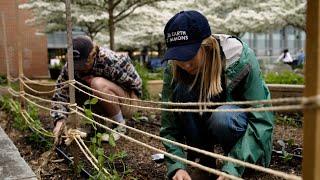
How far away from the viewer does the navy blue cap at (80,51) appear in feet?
10.4

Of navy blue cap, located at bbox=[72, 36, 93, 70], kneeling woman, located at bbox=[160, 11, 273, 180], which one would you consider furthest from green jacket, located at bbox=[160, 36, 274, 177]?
navy blue cap, located at bbox=[72, 36, 93, 70]

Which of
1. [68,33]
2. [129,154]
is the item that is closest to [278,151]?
[129,154]

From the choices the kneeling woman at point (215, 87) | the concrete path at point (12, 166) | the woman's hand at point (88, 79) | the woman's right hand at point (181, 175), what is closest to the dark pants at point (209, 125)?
the kneeling woman at point (215, 87)

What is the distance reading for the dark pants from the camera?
2078 millimetres

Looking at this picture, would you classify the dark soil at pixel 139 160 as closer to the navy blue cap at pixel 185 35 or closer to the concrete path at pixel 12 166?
the concrete path at pixel 12 166

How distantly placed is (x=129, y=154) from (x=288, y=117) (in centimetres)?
243

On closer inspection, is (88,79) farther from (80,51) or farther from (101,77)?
(80,51)

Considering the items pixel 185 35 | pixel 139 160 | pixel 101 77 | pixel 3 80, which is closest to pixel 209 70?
pixel 185 35

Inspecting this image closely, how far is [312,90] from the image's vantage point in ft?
3.03

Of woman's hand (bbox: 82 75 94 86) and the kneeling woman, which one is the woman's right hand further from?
woman's hand (bbox: 82 75 94 86)

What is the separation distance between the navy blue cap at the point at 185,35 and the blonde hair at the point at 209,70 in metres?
0.08

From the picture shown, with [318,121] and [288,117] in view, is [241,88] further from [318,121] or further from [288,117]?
[288,117]

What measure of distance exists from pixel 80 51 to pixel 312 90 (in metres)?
2.45

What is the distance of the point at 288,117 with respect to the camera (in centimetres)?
487
